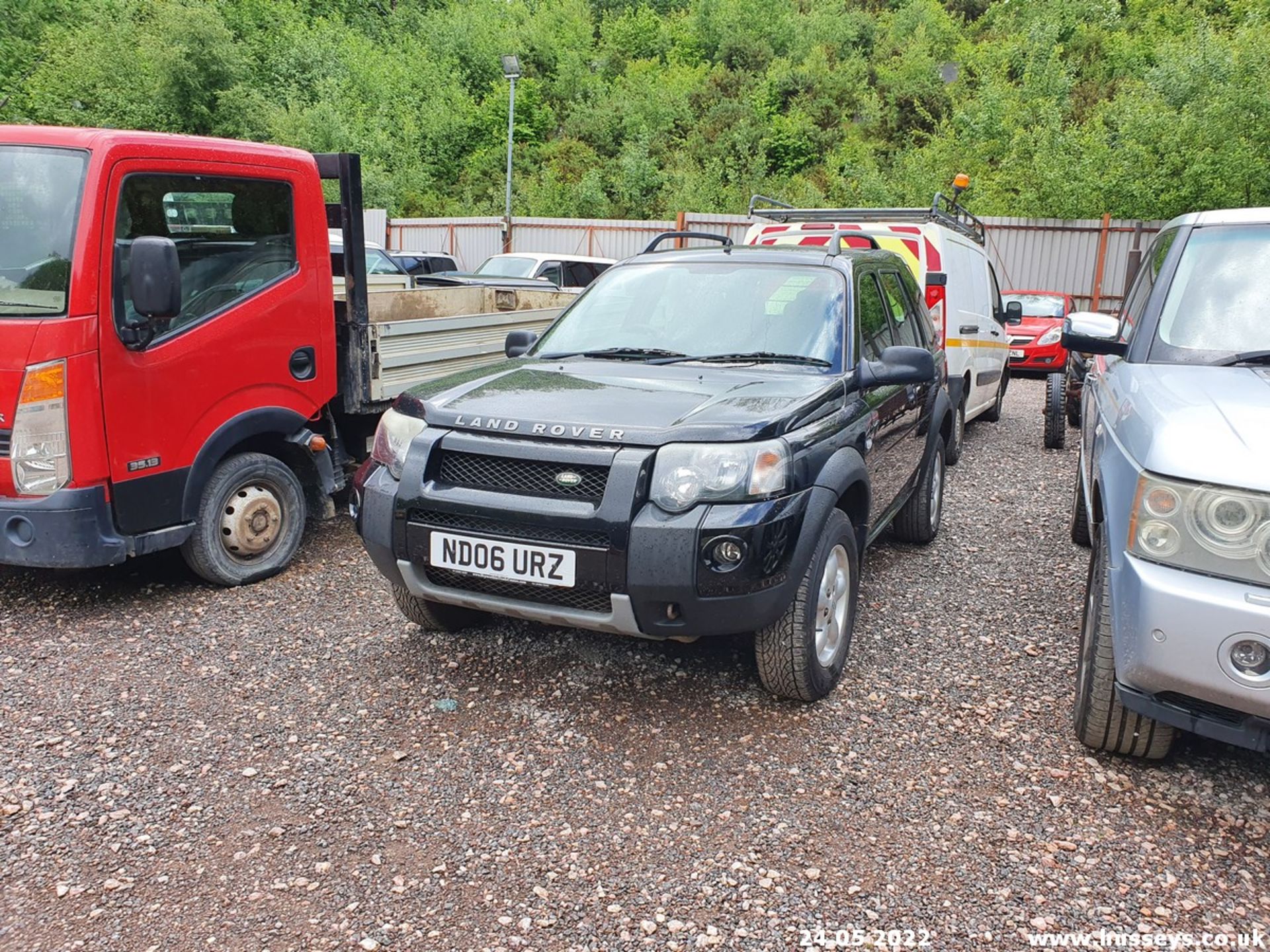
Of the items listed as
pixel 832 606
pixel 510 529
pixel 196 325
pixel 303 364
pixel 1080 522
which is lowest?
pixel 1080 522

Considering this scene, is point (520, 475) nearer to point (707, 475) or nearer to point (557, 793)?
point (707, 475)

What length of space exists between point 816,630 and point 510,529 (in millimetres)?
1227

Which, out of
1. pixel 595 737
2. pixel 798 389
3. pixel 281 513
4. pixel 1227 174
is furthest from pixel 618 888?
pixel 1227 174

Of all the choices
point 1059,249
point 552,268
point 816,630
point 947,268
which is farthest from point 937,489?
point 1059,249

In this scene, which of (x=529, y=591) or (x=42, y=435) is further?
(x=42, y=435)

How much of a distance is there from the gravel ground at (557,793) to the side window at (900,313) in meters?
1.59

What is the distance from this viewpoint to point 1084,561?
5.59 metres

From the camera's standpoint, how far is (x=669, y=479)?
3139 millimetres

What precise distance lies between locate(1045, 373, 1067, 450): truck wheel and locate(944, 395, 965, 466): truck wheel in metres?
0.97

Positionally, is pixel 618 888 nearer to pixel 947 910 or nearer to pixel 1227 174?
pixel 947 910

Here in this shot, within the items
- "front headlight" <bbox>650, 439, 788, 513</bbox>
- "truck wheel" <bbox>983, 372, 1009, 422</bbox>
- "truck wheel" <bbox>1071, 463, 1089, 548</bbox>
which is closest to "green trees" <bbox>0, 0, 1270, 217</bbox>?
"truck wheel" <bbox>983, 372, 1009, 422</bbox>

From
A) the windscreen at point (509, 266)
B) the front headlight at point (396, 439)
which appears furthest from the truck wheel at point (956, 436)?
the windscreen at point (509, 266)

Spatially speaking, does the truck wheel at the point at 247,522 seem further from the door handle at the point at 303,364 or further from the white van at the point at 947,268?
the white van at the point at 947,268

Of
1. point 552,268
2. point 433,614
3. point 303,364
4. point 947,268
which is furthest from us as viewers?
point 552,268
